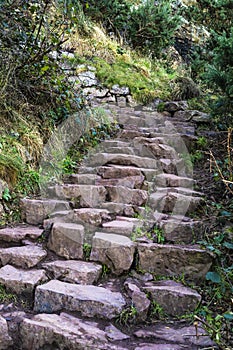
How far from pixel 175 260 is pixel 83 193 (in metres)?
1.08

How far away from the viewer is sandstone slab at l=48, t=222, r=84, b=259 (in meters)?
2.29

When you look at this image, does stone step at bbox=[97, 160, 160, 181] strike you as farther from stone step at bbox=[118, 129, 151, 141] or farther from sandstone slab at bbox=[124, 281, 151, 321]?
sandstone slab at bbox=[124, 281, 151, 321]

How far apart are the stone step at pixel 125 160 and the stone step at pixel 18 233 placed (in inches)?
52.6

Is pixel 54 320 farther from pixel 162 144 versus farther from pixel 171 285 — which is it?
pixel 162 144

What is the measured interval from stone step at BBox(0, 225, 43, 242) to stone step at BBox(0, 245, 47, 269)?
12 centimetres

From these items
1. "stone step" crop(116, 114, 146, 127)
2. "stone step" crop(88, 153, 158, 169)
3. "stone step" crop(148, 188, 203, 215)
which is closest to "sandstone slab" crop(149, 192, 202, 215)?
"stone step" crop(148, 188, 203, 215)

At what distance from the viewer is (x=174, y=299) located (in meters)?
1.93

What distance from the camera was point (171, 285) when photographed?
2047mm

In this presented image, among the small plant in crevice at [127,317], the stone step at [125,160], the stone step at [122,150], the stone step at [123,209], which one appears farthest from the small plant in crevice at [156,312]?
the stone step at [122,150]

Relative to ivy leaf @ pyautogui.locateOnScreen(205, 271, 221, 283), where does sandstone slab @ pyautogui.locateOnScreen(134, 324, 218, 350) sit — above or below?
below

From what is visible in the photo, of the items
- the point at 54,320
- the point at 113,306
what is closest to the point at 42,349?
the point at 54,320

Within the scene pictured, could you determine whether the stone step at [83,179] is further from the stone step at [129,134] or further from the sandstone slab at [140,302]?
the sandstone slab at [140,302]

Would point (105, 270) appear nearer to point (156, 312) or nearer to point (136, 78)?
point (156, 312)

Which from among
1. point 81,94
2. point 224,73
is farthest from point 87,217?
point 224,73
